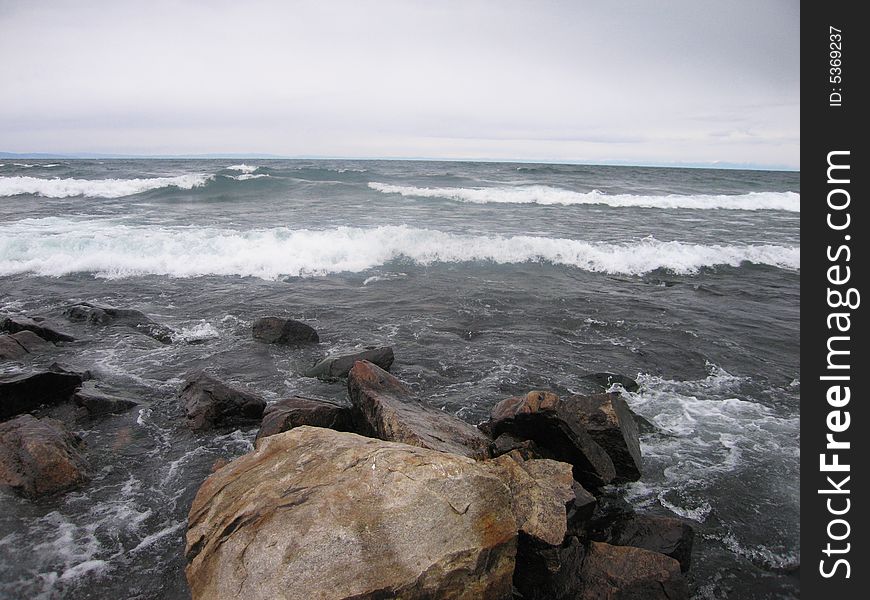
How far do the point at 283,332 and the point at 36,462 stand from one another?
4442mm

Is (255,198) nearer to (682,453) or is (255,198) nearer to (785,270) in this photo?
(785,270)

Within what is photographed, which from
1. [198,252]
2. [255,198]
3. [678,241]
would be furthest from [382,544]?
[255,198]

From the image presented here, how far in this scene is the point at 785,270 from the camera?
16.8 metres

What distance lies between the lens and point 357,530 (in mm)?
3500

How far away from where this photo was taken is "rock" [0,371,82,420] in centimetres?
645

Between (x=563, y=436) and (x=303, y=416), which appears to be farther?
(x=303, y=416)

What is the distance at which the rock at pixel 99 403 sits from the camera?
674 cm

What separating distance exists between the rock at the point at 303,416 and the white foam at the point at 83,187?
92.6ft

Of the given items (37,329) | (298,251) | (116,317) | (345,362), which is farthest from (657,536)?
(298,251)

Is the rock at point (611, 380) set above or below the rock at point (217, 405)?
below

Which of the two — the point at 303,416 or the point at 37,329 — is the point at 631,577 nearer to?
the point at 303,416

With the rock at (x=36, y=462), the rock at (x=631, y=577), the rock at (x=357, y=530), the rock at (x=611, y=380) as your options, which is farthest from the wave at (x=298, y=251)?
the rock at (x=631, y=577)

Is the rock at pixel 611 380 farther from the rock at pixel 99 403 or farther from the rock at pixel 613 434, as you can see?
the rock at pixel 99 403

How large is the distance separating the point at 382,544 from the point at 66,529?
3202 millimetres
